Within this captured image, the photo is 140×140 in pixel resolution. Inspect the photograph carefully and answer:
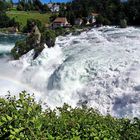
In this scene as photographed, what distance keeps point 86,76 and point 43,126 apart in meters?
11.3

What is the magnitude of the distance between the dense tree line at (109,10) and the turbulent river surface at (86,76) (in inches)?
697

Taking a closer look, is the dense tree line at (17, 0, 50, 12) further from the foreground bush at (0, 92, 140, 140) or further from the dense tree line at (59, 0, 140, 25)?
the foreground bush at (0, 92, 140, 140)

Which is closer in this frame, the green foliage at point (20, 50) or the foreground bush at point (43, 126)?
the foreground bush at point (43, 126)

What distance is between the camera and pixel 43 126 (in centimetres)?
465

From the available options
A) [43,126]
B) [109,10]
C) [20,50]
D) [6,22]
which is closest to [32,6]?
[6,22]

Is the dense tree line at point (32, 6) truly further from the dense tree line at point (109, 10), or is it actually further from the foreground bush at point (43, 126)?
the foreground bush at point (43, 126)

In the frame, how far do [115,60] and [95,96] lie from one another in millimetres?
2920

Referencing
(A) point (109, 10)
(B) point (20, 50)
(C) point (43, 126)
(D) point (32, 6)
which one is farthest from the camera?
(D) point (32, 6)

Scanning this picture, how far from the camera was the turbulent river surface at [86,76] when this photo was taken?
558 inches

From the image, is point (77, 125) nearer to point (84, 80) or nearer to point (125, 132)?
point (125, 132)

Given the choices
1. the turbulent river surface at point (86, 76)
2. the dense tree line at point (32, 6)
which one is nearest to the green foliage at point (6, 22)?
the dense tree line at point (32, 6)

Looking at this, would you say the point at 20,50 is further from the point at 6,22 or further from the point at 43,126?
the point at 6,22

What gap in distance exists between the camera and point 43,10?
282 ft

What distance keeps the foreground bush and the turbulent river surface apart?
299 inches
